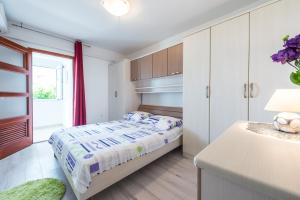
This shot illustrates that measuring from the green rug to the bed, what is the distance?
18 cm

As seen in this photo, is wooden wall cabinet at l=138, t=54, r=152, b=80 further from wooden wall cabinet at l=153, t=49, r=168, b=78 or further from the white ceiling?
the white ceiling

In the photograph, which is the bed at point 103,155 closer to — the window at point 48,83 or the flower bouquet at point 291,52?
the flower bouquet at point 291,52

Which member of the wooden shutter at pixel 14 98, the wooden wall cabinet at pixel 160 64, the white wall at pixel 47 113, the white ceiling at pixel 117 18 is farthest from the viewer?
the white wall at pixel 47 113

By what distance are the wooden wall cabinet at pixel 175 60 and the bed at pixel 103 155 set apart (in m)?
1.26

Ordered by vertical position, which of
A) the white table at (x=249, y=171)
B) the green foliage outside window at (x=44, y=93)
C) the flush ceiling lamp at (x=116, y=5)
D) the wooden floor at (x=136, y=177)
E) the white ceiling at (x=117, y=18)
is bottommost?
the wooden floor at (x=136, y=177)

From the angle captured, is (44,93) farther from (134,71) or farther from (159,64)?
(159,64)

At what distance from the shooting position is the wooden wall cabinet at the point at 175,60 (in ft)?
9.50

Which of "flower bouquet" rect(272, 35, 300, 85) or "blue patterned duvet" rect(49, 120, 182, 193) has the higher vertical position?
"flower bouquet" rect(272, 35, 300, 85)

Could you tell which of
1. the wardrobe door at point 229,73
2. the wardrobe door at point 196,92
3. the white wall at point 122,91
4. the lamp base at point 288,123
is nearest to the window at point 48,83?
the white wall at point 122,91

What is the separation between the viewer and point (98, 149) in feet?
5.59

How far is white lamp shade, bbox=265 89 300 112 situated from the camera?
101 cm

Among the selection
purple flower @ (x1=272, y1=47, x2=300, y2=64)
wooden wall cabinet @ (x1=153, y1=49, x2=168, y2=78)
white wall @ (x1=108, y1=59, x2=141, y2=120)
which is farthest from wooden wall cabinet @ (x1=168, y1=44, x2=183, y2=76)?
purple flower @ (x1=272, y1=47, x2=300, y2=64)

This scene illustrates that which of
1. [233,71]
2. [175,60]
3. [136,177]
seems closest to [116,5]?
[175,60]

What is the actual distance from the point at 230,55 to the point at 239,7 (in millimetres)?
1041
